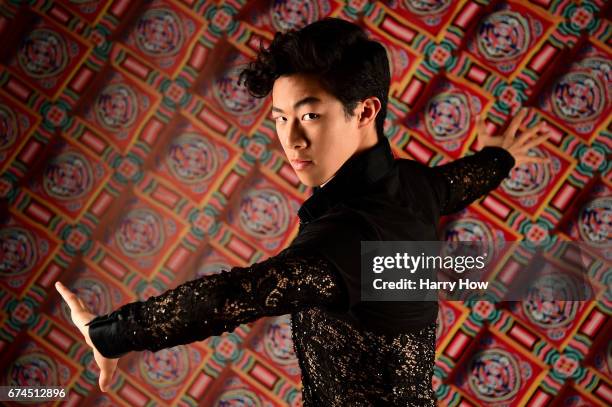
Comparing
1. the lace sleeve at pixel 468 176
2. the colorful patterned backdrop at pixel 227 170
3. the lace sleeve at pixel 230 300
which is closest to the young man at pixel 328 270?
the lace sleeve at pixel 230 300

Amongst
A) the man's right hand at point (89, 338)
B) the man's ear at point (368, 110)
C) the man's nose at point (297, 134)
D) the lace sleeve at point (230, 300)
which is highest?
the man's ear at point (368, 110)

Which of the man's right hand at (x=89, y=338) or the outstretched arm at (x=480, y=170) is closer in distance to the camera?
the man's right hand at (x=89, y=338)

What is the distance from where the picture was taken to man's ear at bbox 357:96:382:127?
1.02 m

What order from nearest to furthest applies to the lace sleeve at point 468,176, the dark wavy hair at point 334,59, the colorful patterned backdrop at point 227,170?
the dark wavy hair at point 334,59 < the lace sleeve at point 468,176 < the colorful patterned backdrop at point 227,170

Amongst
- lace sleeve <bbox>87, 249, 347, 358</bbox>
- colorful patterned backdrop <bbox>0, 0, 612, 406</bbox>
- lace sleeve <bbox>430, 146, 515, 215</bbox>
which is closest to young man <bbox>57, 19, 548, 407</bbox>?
lace sleeve <bbox>87, 249, 347, 358</bbox>

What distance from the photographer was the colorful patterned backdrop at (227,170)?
183cm

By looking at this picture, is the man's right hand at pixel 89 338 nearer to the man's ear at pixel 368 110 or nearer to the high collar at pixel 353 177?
the high collar at pixel 353 177

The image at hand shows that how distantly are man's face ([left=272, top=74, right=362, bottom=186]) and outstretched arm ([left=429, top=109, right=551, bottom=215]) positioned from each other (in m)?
0.36

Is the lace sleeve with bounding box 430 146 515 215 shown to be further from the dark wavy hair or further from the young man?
the dark wavy hair

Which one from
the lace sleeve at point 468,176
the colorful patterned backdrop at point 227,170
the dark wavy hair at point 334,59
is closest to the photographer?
the dark wavy hair at point 334,59

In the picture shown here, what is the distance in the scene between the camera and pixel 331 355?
1038 mm

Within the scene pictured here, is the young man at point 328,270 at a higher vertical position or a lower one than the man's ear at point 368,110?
lower

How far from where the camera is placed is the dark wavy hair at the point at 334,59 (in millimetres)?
971

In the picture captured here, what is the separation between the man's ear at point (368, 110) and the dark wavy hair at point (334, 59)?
1 centimetres
